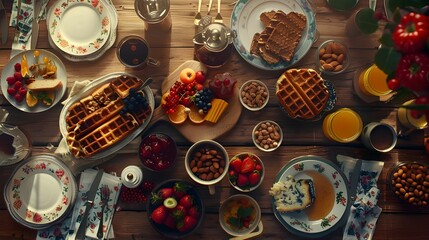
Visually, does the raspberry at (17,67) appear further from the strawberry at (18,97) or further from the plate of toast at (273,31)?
the plate of toast at (273,31)

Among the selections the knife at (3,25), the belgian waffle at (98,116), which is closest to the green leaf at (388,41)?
the belgian waffle at (98,116)

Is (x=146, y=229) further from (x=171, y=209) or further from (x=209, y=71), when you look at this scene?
(x=209, y=71)

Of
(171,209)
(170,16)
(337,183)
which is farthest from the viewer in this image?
(170,16)

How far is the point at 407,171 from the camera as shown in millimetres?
1934

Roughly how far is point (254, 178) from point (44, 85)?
1.09 meters

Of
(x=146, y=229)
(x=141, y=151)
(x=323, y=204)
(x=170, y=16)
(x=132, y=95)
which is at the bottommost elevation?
(x=146, y=229)

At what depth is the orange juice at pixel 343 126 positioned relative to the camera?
6.40 ft

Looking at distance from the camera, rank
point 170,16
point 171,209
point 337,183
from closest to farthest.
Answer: point 171,209 < point 337,183 < point 170,16

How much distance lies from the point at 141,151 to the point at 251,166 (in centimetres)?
51

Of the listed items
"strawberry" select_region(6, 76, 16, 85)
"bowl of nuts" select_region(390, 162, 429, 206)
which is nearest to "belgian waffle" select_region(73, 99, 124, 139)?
"strawberry" select_region(6, 76, 16, 85)

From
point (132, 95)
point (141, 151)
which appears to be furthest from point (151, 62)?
point (141, 151)

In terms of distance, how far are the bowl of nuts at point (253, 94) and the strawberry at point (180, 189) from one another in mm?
473

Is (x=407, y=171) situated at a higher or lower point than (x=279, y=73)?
lower

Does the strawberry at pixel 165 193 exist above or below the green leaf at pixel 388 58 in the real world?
below
